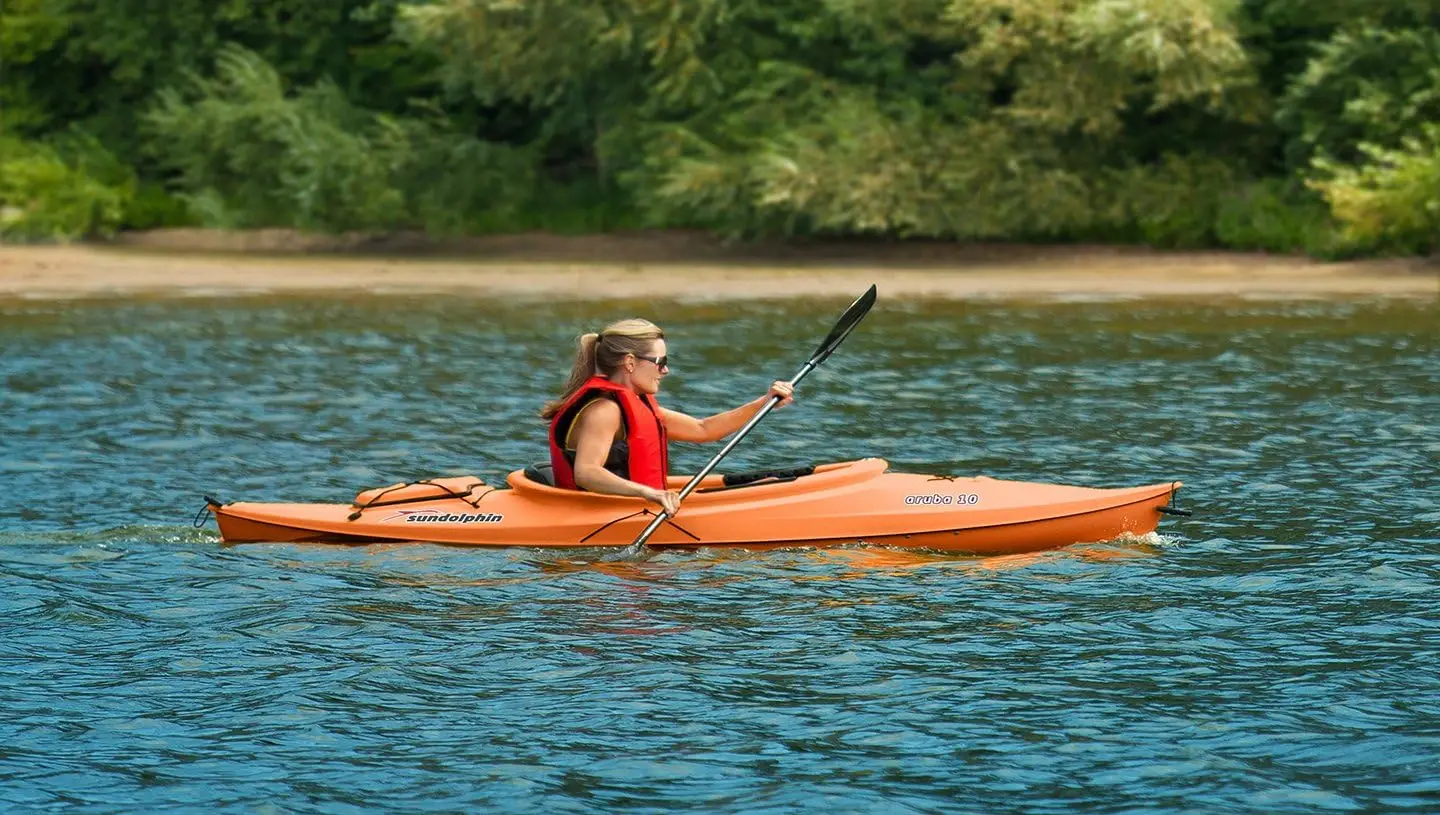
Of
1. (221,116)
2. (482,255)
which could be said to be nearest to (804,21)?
(482,255)

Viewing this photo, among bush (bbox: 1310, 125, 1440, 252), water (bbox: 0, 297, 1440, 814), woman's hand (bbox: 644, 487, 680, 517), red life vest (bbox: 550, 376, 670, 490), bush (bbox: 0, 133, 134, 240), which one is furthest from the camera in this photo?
bush (bbox: 0, 133, 134, 240)

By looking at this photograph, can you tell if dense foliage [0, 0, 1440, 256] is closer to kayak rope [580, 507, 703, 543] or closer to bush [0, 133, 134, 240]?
bush [0, 133, 134, 240]

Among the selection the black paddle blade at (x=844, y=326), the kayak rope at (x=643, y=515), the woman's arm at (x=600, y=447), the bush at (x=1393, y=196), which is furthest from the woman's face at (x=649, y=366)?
the bush at (x=1393, y=196)

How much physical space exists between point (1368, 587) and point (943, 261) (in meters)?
19.3

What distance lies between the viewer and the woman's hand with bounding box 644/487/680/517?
9.46 metres

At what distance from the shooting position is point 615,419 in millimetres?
9609

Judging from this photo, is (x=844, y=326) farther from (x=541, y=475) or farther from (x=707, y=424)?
(x=541, y=475)

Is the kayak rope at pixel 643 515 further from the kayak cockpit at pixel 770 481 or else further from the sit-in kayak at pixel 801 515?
the kayak cockpit at pixel 770 481

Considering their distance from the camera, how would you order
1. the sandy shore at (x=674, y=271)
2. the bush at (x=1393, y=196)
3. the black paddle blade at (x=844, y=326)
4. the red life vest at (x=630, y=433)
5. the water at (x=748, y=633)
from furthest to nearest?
the sandy shore at (x=674, y=271), the bush at (x=1393, y=196), the black paddle blade at (x=844, y=326), the red life vest at (x=630, y=433), the water at (x=748, y=633)

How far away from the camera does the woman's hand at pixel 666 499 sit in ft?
31.0

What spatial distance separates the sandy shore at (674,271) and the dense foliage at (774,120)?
0.53 m

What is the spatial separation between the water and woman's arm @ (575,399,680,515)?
363mm

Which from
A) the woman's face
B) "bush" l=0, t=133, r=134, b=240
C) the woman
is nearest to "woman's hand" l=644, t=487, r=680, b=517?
the woman

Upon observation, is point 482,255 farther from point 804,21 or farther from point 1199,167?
point 1199,167
